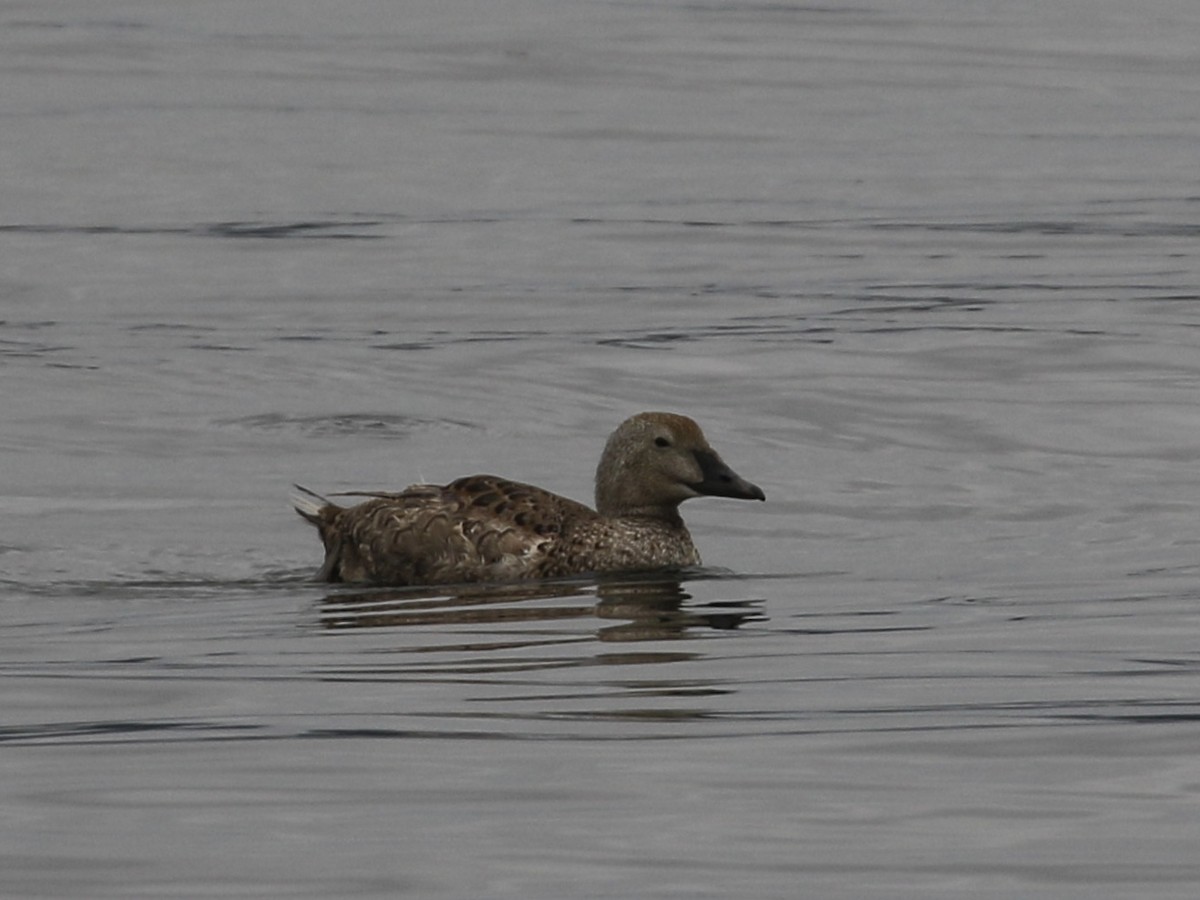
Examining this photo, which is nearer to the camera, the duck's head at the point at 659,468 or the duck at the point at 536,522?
the duck at the point at 536,522

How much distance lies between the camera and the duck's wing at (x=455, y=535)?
494 inches

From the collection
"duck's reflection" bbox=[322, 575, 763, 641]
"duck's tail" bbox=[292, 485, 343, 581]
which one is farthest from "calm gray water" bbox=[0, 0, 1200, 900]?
"duck's tail" bbox=[292, 485, 343, 581]

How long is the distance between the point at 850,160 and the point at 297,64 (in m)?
9.34

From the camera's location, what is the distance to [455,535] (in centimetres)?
1256

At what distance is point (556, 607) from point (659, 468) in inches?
58.7

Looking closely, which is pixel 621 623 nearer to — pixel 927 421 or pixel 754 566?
pixel 754 566

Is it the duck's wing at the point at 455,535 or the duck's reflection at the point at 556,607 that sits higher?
the duck's wing at the point at 455,535

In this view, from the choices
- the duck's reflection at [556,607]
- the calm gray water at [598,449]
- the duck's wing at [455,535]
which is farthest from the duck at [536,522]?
the calm gray water at [598,449]

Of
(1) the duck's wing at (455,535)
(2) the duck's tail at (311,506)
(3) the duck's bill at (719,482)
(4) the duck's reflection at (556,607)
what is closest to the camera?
(4) the duck's reflection at (556,607)

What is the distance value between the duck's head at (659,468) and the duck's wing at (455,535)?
14.4 inches

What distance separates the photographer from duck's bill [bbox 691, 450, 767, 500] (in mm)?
12805

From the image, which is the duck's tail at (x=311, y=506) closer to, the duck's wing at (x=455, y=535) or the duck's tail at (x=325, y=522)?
the duck's tail at (x=325, y=522)

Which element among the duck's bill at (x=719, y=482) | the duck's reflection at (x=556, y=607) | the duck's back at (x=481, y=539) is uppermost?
the duck's bill at (x=719, y=482)

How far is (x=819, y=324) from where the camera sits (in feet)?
64.6
